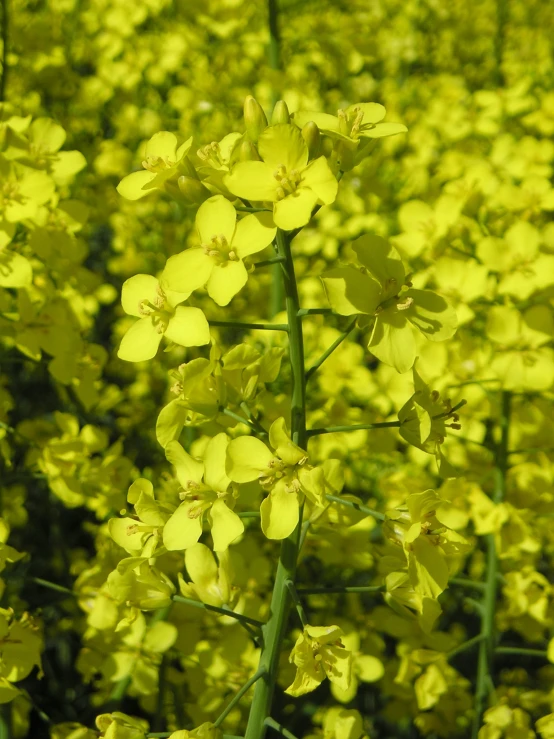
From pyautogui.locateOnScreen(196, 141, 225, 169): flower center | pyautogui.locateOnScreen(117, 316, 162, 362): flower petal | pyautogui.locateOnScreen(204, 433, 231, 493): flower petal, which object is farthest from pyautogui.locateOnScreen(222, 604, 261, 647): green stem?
pyautogui.locateOnScreen(196, 141, 225, 169): flower center

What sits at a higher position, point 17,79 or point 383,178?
point 17,79

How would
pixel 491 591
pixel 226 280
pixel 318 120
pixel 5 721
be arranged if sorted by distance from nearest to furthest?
pixel 226 280, pixel 318 120, pixel 5 721, pixel 491 591

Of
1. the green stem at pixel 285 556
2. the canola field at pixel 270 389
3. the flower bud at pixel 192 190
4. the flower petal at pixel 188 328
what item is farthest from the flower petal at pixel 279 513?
the flower bud at pixel 192 190

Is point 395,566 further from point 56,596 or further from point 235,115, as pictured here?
point 235,115

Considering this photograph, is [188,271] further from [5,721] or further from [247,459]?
[5,721]

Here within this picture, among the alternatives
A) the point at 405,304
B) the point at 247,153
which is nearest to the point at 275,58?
the point at 247,153

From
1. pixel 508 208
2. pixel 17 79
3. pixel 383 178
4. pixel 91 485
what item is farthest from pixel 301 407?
pixel 17 79
